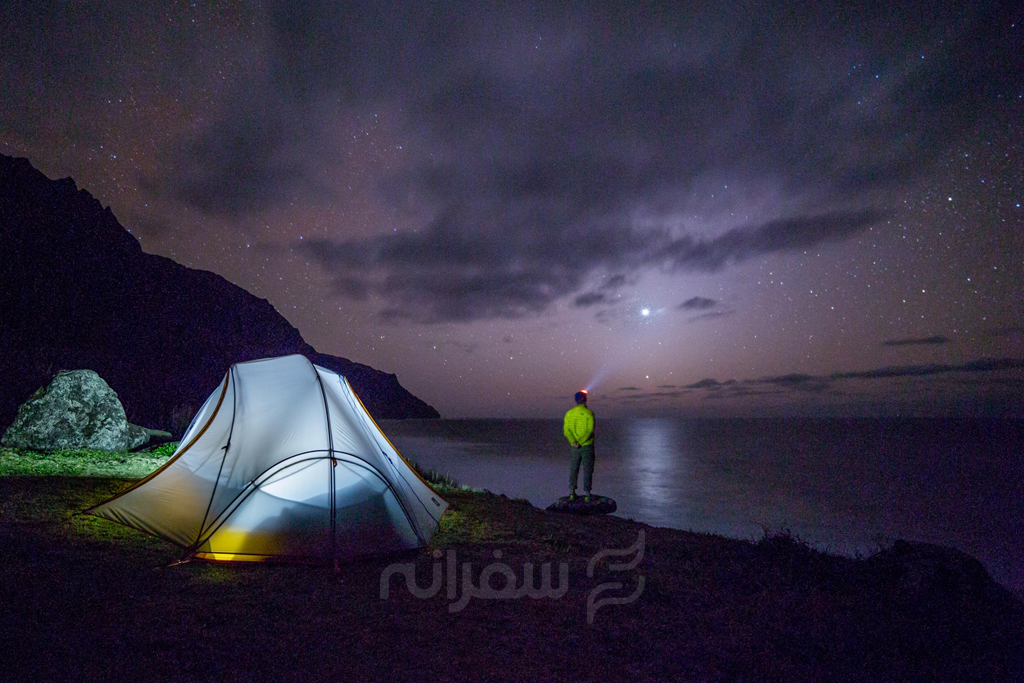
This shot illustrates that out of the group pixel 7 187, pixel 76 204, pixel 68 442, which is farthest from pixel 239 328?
pixel 68 442

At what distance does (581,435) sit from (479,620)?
22.3 ft

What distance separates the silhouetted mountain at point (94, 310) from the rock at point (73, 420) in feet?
40.8

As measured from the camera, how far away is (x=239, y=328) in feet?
297

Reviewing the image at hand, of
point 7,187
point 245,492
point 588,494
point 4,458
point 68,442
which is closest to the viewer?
point 245,492

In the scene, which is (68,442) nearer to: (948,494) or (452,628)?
(452,628)

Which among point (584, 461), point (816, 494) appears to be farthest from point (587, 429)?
point (816, 494)

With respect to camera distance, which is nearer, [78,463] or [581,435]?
[581,435]

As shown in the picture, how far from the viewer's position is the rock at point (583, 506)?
11469 mm

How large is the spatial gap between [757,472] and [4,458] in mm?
43793

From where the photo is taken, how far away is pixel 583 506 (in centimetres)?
1146

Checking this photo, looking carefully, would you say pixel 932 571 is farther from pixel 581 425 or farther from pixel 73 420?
pixel 73 420

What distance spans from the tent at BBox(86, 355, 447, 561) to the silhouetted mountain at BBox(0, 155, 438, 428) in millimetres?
24518
